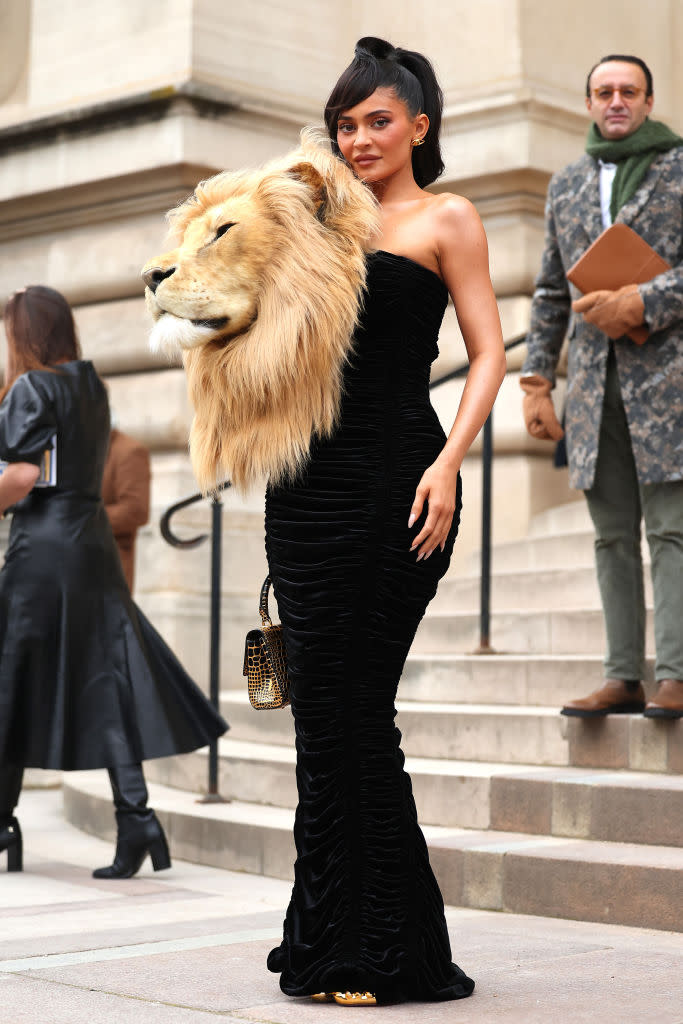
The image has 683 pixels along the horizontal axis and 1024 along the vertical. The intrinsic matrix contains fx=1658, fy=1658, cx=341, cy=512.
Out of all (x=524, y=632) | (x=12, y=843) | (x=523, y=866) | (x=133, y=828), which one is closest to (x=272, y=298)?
(x=523, y=866)

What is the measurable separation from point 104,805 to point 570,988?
3332 mm

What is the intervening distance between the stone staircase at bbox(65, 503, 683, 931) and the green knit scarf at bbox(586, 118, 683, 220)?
1734 millimetres

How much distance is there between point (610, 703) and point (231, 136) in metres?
4.86

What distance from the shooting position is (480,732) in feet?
19.7

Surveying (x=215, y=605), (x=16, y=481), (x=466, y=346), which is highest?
(x=466, y=346)

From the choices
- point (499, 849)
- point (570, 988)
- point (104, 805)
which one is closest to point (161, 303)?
point (570, 988)

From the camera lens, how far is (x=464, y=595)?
7898 millimetres

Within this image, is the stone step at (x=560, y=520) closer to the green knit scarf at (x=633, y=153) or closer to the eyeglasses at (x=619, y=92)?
the green knit scarf at (x=633, y=153)

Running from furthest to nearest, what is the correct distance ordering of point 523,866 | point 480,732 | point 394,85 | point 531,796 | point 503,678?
point 503,678 → point 480,732 → point 531,796 → point 523,866 → point 394,85

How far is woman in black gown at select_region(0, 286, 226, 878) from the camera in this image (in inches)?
221

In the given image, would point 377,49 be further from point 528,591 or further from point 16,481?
point 528,591

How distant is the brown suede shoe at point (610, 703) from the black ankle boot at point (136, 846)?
1.44 m

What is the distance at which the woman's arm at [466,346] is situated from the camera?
3.54 meters

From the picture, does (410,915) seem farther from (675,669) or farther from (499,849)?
(675,669)
